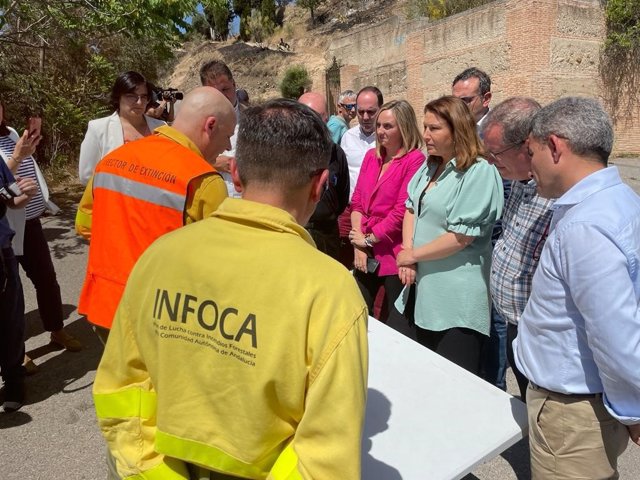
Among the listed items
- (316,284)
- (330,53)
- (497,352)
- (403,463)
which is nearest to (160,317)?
(316,284)

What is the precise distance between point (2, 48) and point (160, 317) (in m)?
9.92

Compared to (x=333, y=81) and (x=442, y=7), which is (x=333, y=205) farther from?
(x=333, y=81)

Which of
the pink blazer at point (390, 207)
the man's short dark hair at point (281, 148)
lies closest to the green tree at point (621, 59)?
the pink blazer at point (390, 207)

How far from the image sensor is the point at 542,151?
1634mm

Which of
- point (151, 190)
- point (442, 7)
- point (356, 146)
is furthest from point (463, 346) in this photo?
point (442, 7)

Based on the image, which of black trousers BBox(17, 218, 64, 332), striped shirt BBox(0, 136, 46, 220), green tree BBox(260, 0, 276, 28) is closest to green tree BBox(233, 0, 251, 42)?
green tree BBox(260, 0, 276, 28)

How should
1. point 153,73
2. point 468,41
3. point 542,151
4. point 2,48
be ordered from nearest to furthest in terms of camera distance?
point 542,151 → point 2,48 → point 153,73 → point 468,41

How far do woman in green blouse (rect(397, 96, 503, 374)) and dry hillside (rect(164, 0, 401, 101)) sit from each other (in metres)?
25.2

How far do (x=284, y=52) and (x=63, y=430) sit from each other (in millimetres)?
32911

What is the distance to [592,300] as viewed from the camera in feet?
4.61

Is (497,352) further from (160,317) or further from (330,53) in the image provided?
(330,53)

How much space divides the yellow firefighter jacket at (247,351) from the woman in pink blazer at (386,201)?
7.09 feet

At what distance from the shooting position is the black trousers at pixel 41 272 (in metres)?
3.75

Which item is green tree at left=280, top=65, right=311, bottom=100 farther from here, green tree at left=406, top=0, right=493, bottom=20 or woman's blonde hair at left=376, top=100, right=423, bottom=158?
woman's blonde hair at left=376, top=100, right=423, bottom=158
